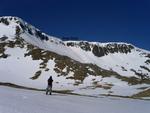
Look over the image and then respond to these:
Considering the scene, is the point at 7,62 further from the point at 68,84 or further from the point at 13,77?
the point at 68,84

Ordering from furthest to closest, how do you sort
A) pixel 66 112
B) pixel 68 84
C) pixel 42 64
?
pixel 42 64
pixel 68 84
pixel 66 112

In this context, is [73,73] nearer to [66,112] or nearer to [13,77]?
[13,77]

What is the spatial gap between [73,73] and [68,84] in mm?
18630

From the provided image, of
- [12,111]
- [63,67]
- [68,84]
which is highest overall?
[63,67]

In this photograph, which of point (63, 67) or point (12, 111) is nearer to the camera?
point (12, 111)

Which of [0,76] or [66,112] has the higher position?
[0,76]

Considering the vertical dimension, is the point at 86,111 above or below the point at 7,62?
below

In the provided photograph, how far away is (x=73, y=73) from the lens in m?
179

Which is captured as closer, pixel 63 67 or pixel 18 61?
pixel 63 67

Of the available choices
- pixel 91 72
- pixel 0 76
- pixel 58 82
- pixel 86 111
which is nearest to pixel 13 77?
pixel 0 76

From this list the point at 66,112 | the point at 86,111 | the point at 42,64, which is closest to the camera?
the point at 66,112

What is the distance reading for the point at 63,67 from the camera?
607 feet

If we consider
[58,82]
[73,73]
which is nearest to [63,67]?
[73,73]

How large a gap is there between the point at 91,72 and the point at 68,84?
91.3 ft
